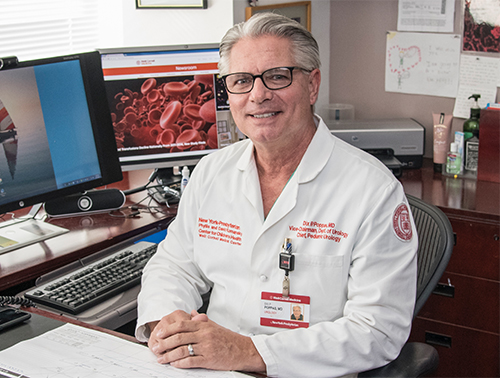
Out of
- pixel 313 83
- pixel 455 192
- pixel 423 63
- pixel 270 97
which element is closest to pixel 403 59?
pixel 423 63

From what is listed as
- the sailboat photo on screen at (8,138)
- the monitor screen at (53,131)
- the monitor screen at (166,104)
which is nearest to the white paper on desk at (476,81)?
the monitor screen at (166,104)

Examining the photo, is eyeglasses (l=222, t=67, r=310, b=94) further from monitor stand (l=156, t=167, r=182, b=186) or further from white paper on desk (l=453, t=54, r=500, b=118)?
white paper on desk (l=453, t=54, r=500, b=118)

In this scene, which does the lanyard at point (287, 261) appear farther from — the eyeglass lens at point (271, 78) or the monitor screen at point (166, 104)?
the monitor screen at point (166, 104)

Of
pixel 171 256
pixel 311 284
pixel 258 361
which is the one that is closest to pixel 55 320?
pixel 171 256

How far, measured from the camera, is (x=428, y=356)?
1.22m

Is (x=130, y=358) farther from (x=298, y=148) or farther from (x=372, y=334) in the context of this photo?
(x=298, y=148)

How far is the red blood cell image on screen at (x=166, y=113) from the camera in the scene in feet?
7.01

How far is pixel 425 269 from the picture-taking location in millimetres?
1393

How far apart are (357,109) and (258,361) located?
204 centimetres

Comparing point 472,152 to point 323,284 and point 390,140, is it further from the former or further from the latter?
point 323,284

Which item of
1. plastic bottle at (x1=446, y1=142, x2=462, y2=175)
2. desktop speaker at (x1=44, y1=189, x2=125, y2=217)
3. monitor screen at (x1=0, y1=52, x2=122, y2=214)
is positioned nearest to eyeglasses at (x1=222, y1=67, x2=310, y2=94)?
monitor screen at (x1=0, y1=52, x2=122, y2=214)

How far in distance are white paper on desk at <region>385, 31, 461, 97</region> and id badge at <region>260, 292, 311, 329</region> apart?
1715 millimetres

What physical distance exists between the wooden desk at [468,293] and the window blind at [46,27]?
1.78 metres

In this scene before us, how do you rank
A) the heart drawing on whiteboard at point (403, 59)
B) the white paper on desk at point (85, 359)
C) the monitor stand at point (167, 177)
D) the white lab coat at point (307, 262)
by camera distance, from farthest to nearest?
the heart drawing on whiteboard at point (403, 59) < the monitor stand at point (167, 177) < the white lab coat at point (307, 262) < the white paper on desk at point (85, 359)
